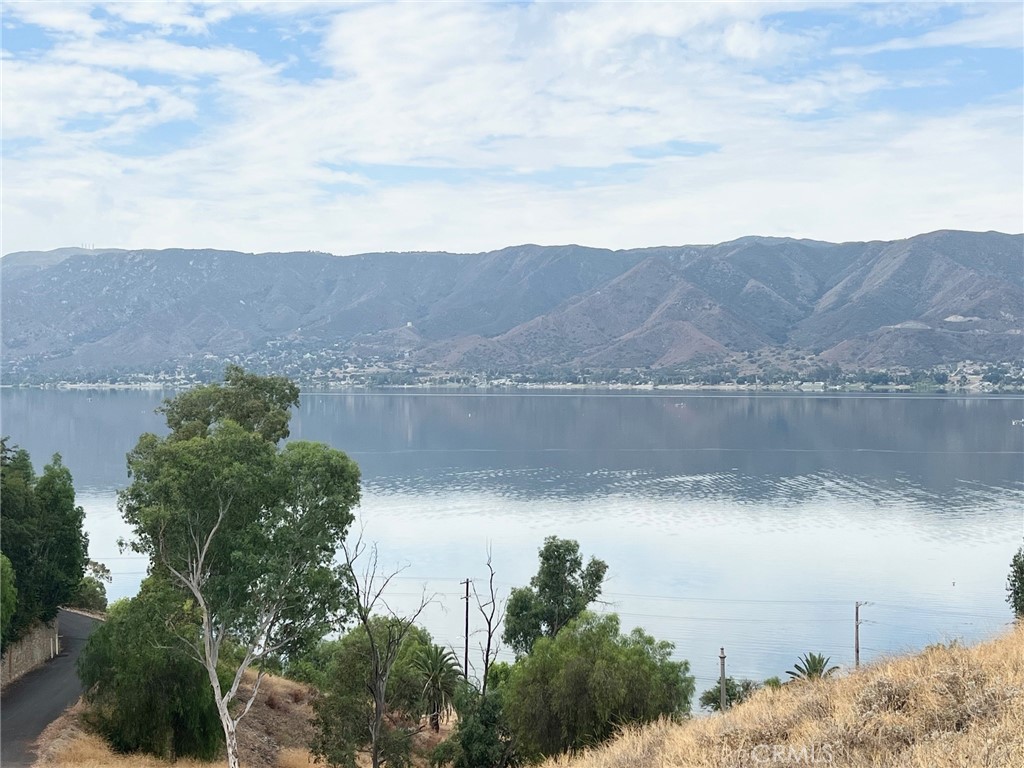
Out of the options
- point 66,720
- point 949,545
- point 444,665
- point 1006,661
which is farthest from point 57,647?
point 949,545

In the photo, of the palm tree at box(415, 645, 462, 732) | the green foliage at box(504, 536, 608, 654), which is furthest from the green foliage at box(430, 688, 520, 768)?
the green foliage at box(504, 536, 608, 654)

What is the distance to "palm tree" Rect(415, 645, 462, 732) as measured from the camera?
30047 mm

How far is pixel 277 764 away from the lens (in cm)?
2467

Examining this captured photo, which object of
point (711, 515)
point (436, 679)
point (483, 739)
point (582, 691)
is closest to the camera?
point (582, 691)

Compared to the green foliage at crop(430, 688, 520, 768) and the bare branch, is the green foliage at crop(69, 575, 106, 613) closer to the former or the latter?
the bare branch

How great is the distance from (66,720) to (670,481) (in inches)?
2921

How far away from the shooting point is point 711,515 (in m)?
75.6

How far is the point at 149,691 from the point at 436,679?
375 inches

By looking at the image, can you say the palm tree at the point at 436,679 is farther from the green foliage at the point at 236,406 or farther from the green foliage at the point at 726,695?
the green foliage at the point at 236,406

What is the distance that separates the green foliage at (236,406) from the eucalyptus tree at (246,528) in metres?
5.33

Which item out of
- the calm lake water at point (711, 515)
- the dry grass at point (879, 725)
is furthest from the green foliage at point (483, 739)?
the dry grass at point (879, 725)

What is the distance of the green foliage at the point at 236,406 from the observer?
2683 centimetres

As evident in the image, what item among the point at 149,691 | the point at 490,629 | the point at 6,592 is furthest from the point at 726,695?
the point at 6,592

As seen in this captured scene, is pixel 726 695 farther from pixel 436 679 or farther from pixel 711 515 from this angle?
pixel 711 515
